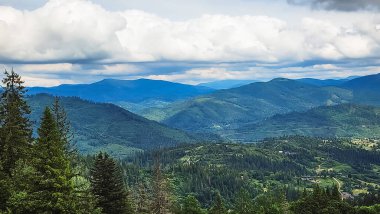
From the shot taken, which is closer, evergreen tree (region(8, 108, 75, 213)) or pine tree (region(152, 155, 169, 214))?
evergreen tree (region(8, 108, 75, 213))

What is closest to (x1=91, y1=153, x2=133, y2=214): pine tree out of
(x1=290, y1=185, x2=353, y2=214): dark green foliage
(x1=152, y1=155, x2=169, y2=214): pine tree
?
(x1=152, y1=155, x2=169, y2=214): pine tree

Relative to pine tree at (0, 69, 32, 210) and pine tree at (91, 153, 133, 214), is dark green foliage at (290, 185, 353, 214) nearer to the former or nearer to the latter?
pine tree at (91, 153, 133, 214)

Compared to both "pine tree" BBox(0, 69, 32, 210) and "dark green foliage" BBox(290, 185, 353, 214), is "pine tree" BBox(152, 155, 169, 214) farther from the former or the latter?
"dark green foliage" BBox(290, 185, 353, 214)

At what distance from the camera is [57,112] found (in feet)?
331

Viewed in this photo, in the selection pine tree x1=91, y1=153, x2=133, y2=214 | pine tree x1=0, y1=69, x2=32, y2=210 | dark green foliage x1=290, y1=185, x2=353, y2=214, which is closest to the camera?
pine tree x1=0, y1=69, x2=32, y2=210

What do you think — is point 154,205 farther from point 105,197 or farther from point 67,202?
point 67,202

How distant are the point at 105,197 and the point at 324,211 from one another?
107 m

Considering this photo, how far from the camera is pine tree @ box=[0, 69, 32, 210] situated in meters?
60.9

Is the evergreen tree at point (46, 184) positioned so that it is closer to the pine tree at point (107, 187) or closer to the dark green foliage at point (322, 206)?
the pine tree at point (107, 187)

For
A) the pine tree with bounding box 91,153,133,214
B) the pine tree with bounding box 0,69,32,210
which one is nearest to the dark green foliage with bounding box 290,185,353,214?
the pine tree with bounding box 91,153,133,214

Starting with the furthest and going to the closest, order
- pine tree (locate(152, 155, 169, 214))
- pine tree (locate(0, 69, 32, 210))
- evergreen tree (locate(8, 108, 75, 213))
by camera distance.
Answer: pine tree (locate(152, 155, 169, 214)) < pine tree (locate(0, 69, 32, 210)) < evergreen tree (locate(8, 108, 75, 213))

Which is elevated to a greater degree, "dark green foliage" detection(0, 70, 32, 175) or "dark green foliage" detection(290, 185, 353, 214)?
"dark green foliage" detection(0, 70, 32, 175)

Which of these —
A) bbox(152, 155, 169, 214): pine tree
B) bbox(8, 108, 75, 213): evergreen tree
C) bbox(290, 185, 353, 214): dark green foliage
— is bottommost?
bbox(290, 185, 353, 214): dark green foliage

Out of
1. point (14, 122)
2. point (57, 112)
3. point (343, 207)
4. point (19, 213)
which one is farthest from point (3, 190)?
point (343, 207)
